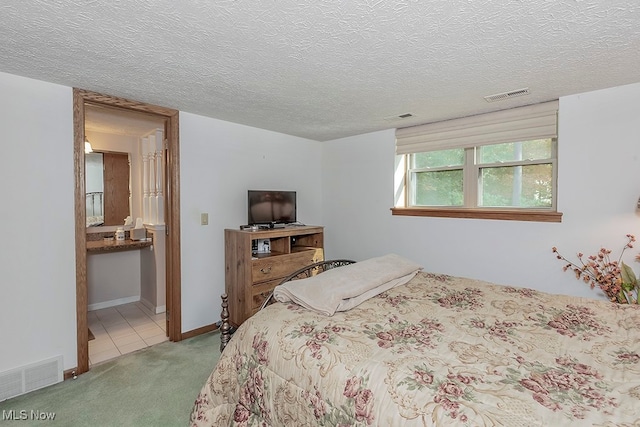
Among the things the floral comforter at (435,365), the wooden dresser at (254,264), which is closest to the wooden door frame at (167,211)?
the wooden dresser at (254,264)

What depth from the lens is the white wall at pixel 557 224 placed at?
2301mm

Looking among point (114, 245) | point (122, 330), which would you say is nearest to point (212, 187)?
point (114, 245)

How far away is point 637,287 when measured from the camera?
2211 mm

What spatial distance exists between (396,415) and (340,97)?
86.4 inches

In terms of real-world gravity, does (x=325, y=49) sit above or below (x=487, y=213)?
above

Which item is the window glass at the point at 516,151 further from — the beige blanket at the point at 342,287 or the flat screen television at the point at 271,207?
the flat screen television at the point at 271,207

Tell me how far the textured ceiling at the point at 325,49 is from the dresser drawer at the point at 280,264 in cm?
151

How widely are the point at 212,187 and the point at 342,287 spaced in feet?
6.64

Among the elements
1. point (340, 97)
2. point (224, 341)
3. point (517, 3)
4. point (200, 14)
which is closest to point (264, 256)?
point (224, 341)

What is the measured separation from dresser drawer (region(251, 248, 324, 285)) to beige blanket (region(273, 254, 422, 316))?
1182mm

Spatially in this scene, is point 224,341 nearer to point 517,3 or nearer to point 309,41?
point 309,41

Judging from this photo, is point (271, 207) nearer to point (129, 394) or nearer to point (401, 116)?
point (401, 116)

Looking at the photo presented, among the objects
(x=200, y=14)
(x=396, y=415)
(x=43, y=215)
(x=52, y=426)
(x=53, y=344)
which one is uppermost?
(x=200, y=14)

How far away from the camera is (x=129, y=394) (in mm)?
2135
